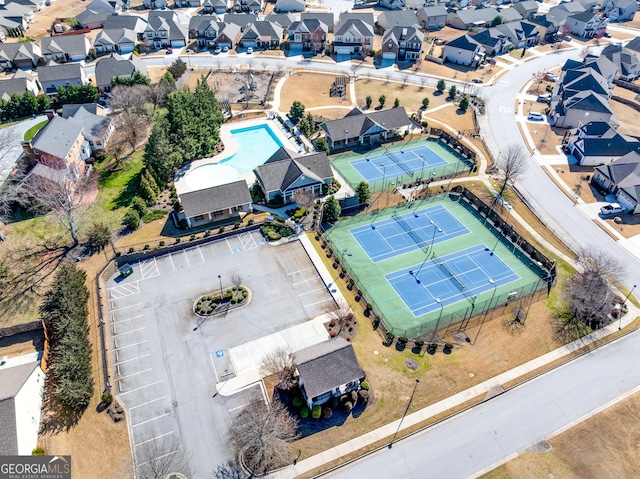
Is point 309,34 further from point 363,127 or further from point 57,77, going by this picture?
point 57,77

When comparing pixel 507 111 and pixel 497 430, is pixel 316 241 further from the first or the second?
pixel 507 111

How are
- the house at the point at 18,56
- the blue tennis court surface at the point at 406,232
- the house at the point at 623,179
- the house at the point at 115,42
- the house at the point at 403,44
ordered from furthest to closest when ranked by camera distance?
the house at the point at 115,42 → the house at the point at 403,44 → the house at the point at 18,56 → the house at the point at 623,179 → the blue tennis court surface at the point at 406,232

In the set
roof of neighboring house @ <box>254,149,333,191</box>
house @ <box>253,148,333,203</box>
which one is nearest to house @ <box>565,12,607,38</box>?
roof of neighboring house @ <box>254,149,333,191</box>

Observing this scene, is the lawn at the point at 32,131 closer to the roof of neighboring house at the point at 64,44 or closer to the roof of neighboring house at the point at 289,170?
the roof of neighboring house at the point at 64,44

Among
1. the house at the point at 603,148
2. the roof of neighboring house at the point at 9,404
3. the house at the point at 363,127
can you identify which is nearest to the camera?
the roof of neighboring house at the point at 9,404

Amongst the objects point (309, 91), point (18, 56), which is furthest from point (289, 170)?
point (18, 56)

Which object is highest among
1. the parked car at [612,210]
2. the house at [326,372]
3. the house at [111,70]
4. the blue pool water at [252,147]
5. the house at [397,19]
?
the house at [397,19]

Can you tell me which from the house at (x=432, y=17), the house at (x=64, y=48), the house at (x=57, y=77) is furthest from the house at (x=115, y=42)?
the house at (x=432, y=17)

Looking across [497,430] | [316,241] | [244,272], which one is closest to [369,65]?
[316,241]
